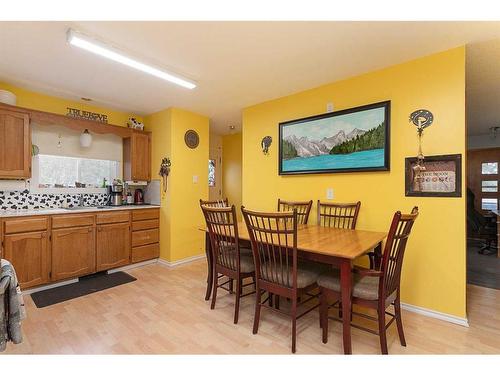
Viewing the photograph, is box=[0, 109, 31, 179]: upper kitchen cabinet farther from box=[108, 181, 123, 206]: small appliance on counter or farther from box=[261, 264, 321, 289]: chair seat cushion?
box=[261, 264, 321, 289]: chair seat cushion

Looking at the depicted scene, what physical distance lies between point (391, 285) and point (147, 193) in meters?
3.79

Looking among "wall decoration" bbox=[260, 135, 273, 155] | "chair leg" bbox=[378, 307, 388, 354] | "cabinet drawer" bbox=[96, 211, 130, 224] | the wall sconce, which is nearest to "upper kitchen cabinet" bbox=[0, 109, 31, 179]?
the wall sconce

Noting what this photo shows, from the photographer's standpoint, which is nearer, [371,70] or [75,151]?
[371,70]

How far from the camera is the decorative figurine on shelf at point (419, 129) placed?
230 cm

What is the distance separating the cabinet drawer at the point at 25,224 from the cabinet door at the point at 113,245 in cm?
60

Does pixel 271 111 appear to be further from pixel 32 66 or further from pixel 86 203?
pixel 86 203

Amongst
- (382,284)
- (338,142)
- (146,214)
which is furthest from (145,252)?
(382,284)

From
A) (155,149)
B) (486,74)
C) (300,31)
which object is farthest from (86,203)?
(486,74)

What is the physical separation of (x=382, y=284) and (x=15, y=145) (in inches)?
155

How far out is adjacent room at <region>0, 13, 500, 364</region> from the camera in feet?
6.11

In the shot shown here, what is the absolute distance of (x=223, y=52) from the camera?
223cm

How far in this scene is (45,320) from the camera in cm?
220

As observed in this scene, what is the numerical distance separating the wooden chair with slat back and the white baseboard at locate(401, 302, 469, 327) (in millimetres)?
899

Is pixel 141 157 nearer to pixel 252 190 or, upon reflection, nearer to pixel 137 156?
pixel 137 156
